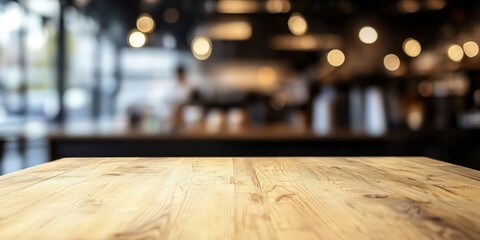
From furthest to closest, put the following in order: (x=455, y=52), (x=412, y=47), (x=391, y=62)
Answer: (x=391, y=62) → (x=412, y=47) → (x=455, y=52)

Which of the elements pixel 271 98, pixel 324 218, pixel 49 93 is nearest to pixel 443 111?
pixel 271 98

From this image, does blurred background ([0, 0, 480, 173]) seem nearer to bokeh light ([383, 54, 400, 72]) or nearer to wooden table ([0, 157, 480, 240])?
bokeh light ([383, 54, 400, 72])

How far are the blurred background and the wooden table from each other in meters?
2.01

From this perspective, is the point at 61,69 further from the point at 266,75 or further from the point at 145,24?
the point at 266,75

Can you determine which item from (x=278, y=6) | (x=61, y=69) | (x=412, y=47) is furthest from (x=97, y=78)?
(x=412, y=47)

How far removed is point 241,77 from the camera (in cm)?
704

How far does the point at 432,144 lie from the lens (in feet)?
11.0

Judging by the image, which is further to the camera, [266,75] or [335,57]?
[266,75]

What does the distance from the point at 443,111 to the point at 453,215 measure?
3866 mm

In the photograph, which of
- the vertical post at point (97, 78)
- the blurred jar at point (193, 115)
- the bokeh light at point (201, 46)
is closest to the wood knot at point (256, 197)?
the blurred jar at point (193, 115)

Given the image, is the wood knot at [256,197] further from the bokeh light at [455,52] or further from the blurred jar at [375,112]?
the bokeh light at [455,52]

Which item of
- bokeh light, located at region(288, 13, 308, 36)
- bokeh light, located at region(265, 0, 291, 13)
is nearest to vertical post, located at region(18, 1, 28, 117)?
bokeh light, located at region(265, 0, 291, 13)

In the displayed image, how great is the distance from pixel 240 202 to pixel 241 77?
6269 mm

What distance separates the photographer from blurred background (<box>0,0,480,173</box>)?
3.27 metres
